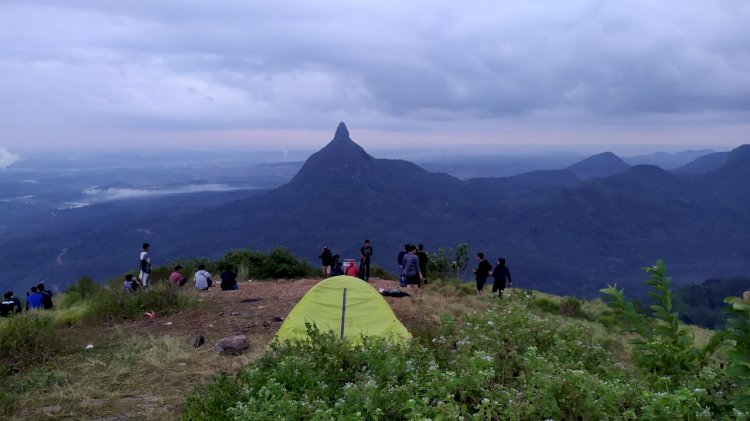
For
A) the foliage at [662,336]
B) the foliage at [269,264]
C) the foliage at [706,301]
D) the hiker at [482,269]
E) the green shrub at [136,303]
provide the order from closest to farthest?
the foliage at [662,336] → the green shrub at [136,303] → the hiker at [482,269] → the foliage at [269,264] → the foliage at [706,301]

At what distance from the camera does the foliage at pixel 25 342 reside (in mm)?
8633

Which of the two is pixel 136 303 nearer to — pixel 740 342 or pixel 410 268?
pixel 410 268

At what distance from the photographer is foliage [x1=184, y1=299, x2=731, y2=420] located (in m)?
3.98

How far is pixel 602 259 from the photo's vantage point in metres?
181

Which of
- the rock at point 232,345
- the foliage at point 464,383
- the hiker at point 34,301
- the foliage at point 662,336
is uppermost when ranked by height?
the foliage at point 662,336

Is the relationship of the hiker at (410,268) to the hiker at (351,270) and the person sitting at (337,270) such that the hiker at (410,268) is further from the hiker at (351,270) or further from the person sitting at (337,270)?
the person sitting at (337,270)

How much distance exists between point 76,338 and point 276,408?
7.98 meters

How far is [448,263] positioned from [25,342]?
1886cm

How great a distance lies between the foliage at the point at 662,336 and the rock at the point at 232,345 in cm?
700

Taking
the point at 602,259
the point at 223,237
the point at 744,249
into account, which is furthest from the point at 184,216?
the point at 744,249

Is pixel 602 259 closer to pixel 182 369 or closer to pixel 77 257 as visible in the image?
pixel 77 257

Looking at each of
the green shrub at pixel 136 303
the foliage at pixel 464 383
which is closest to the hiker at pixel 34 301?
the green shrub at pixel 136 303

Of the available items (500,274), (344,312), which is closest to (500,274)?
(500,274)

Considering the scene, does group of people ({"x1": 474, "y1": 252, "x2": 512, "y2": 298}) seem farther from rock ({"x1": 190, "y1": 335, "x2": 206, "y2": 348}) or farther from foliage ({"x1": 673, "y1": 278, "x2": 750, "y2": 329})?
foliage ({"x1": 673, "y1": 278, "x2": 750, "y2": 329})
